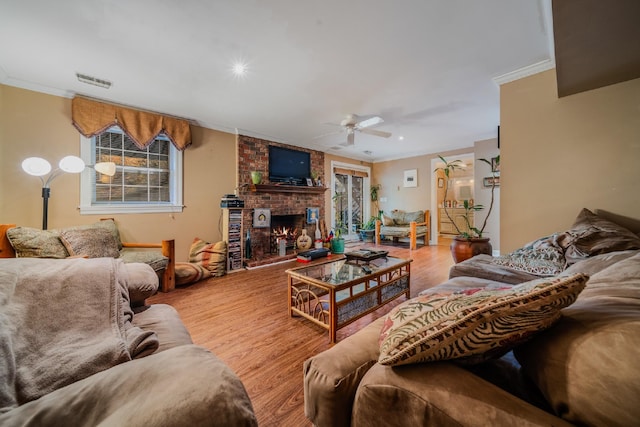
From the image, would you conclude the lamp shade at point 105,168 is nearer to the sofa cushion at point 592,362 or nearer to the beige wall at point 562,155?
the sofa cushion at point 592,362

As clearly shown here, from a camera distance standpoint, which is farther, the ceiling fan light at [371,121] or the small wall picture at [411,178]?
the small wall picture at [411,178]

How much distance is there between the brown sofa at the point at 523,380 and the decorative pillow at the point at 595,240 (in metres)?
1.12

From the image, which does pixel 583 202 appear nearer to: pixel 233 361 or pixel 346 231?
pixel 233 361

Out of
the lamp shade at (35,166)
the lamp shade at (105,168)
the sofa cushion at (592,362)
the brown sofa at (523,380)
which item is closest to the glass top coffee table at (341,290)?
the brown sofa at (523,380)

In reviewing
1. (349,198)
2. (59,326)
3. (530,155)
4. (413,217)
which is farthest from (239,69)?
(413,217)

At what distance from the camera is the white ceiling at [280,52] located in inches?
67.2

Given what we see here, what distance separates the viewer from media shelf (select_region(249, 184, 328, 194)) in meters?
4.35

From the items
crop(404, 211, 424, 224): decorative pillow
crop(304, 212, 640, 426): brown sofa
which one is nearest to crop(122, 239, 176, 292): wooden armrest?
crop(304, 212, 640, 426): brown sofa

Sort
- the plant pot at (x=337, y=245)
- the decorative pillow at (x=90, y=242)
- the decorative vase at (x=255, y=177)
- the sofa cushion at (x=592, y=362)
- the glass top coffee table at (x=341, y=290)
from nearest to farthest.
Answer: the sofa cushion at (x=592, y=362) < the glass top coffee table at (x=341, y=290) < the decorative pillow at (x=90, y=242) < the decorative vase at (x=255, y=177) < the plant pot at (x=337, y=245)

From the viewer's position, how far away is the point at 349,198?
673cm

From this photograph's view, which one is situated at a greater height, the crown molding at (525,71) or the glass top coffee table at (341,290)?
the crown molding at (525,71)

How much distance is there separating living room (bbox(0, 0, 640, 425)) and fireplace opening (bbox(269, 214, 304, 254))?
1855 millimetres

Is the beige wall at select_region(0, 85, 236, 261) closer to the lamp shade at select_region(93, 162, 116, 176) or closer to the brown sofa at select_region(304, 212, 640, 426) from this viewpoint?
the lamp shade at select_region(93, 162, 116, 176)

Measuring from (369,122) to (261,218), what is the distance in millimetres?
2561
